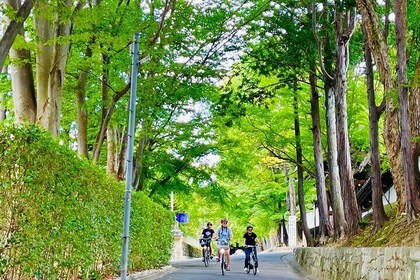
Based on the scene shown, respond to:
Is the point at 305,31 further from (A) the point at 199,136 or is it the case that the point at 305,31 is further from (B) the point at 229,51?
(A) the point at 199,136

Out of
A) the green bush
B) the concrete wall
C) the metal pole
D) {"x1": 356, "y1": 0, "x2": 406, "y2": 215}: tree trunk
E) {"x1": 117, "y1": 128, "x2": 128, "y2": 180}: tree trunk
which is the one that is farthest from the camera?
{"x1": 117, "y1": 128, "x2": 128, "y2": 180}: tree trunk

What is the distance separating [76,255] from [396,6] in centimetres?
706

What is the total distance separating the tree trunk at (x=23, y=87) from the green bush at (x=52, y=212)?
6.83 ft

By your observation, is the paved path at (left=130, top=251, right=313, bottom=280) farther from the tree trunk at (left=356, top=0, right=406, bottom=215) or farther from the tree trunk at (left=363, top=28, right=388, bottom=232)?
the tree trunk at (left=356, top=0, right=406, bottom=215)

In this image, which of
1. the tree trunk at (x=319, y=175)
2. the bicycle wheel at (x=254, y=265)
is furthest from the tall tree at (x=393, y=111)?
the tree trunk at (x=319, y=175)

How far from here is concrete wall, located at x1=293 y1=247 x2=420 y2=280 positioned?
7.98 metres

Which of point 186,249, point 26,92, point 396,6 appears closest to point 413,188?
point 396,6

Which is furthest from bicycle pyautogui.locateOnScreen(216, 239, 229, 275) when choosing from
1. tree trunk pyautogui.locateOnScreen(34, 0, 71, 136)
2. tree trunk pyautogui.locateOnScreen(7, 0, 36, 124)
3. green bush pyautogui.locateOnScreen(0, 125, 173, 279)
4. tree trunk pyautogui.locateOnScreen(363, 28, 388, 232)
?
tree trunk pyautogui.locateOnScreen(7, 0, 36, 124)

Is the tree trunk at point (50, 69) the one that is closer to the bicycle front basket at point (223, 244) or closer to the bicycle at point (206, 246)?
the bicycle front basket at point (223, 244)

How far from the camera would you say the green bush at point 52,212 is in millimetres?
6418

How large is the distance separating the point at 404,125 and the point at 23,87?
24.2ft

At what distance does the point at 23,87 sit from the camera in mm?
11820

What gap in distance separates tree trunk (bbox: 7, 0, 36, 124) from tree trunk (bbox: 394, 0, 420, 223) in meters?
7.02

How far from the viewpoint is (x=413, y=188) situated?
1008 centimetres
